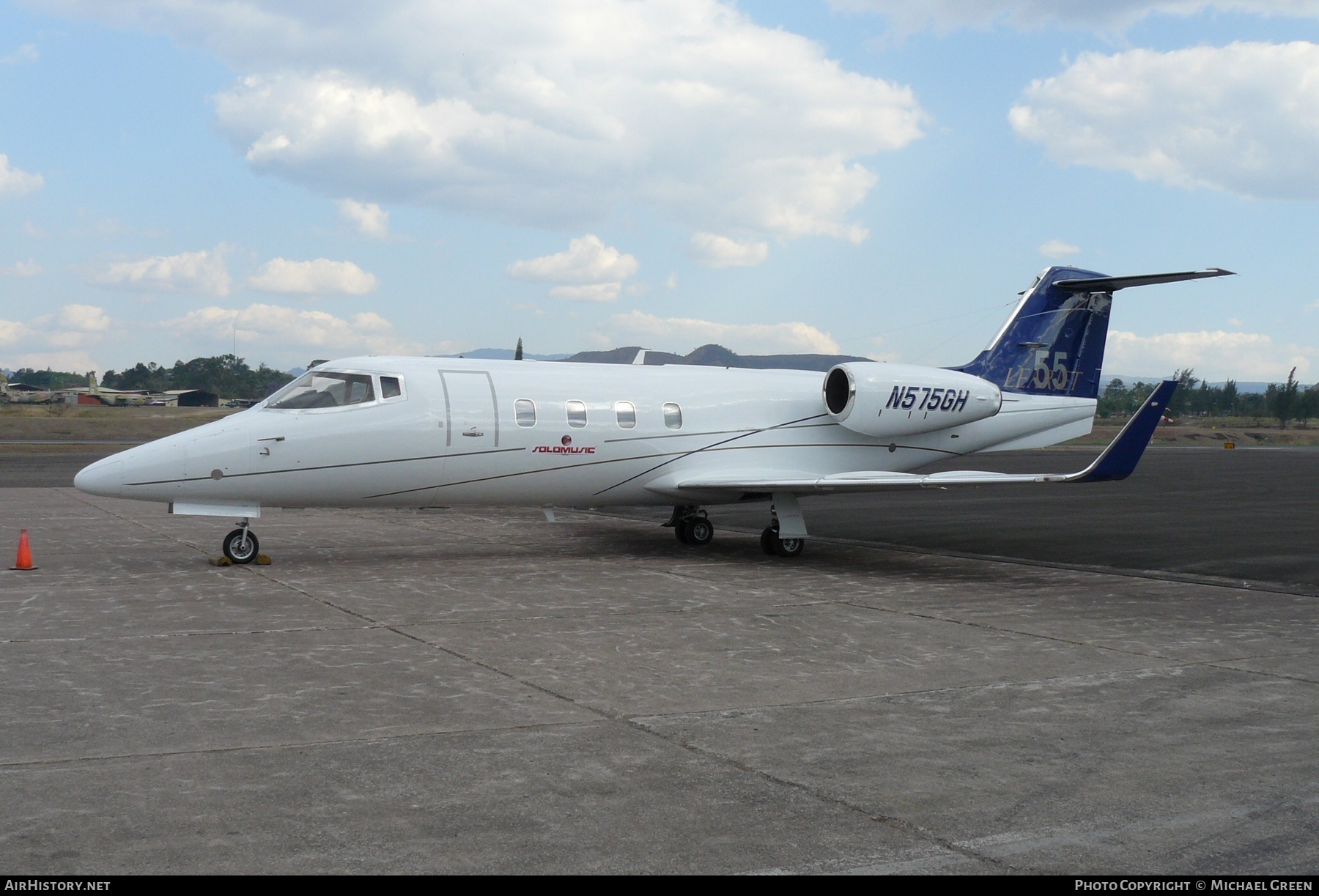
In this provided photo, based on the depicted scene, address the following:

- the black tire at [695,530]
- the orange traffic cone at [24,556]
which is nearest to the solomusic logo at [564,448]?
the black tire at [695,530]

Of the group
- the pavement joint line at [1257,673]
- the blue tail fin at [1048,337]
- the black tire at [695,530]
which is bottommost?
the pavement joint line at [1257,673]

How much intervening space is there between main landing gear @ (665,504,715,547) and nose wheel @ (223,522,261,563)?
649 cm

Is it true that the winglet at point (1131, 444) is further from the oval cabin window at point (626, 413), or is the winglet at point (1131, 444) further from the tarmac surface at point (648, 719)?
the oval cabin window at point (626, 413)

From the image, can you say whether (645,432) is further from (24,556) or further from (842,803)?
(842,803)

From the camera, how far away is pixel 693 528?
17.4 metres

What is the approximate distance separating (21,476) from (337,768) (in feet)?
96.8

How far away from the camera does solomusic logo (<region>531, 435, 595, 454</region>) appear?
15.0 meters

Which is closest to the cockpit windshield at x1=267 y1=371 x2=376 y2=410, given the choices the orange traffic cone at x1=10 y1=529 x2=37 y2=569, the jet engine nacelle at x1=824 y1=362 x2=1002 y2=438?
the orange traffic cone at x1=10 y1=529 x2=37 y2=569

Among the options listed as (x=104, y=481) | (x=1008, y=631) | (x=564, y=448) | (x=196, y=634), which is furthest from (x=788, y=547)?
(x=104, y=481)

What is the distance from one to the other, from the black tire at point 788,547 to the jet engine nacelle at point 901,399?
84.9 inches

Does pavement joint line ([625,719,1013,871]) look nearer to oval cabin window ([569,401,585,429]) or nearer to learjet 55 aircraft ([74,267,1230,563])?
learjet 55 aircraft ([74,267,1230,563])

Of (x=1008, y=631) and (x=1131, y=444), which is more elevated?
(x=1131, y=444)

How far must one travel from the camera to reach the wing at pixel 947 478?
13.7 metres

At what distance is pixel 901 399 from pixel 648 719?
36.7 feet
